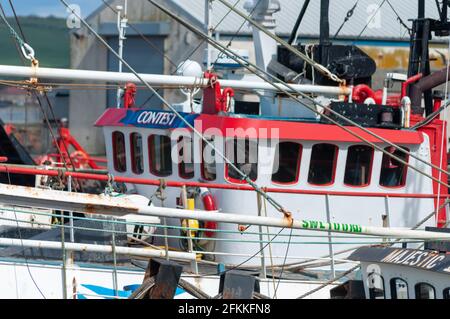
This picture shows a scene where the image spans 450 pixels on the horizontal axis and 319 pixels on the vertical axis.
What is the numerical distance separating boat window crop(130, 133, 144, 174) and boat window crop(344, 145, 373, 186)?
9.30 ft

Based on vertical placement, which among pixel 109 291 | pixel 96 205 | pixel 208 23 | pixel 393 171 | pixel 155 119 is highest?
pixel 208 23

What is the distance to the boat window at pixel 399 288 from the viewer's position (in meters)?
10.6

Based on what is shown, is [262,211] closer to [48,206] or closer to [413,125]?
[413,125]

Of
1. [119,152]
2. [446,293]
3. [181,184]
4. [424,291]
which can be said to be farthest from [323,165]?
[446,293]

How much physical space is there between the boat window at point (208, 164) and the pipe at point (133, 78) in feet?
2.71

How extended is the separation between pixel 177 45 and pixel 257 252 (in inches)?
809

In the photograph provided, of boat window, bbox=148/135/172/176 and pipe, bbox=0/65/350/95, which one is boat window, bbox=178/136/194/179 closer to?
boat window, bbox=148/135/172/176

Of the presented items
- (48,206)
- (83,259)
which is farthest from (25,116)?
(48,206)

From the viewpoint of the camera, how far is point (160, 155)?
14.1 metres

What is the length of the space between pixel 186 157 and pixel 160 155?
1.91 ft

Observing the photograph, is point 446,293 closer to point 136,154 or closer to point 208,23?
point 136,154

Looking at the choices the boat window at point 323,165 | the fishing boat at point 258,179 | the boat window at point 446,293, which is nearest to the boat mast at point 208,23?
the fishing boat at point 258,179

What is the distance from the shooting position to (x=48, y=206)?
970 cm

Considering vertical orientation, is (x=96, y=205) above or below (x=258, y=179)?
below
